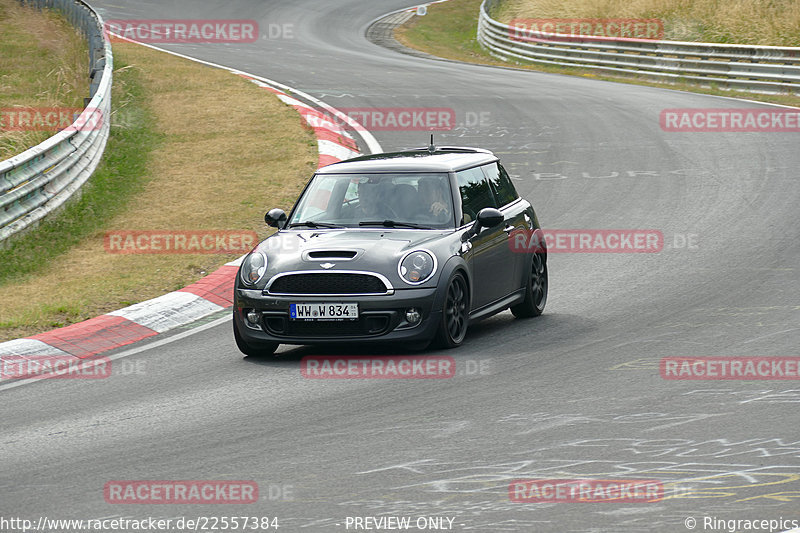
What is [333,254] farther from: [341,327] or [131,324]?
[131,324]

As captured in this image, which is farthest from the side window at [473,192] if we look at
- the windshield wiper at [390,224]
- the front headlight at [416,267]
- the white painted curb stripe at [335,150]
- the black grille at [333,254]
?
the white painted curb stripe at [335,150]

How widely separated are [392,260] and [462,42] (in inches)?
1332

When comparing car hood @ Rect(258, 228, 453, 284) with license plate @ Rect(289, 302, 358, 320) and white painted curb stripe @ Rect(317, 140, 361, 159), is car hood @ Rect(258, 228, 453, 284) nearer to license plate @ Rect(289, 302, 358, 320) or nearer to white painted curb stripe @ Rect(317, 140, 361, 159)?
license plate @ Rect(289, 302, 358, 320)

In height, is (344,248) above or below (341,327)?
above

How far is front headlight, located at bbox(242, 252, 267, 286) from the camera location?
9.65m

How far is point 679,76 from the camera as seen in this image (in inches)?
1142

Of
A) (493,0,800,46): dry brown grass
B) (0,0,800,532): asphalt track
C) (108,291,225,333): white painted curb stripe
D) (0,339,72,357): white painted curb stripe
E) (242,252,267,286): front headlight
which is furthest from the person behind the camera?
(493,0,800,46): dry brown grass

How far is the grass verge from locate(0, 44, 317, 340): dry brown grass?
10.3 metres

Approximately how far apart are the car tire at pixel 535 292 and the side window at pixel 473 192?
78 cm

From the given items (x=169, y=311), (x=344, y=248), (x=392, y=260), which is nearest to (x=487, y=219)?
(x=392, y=260)

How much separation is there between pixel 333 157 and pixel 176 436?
452 inches

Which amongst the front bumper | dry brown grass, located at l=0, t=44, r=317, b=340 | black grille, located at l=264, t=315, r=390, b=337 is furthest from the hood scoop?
dry brown grass, located at l=0, t=44, r=317, b=340

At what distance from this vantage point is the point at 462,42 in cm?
4228

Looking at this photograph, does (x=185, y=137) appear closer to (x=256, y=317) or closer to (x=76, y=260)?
(x=76, y=260)
